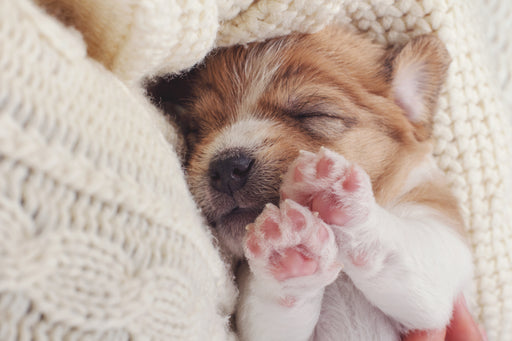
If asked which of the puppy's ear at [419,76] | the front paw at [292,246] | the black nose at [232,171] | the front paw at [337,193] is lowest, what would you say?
the black nose at [232,171]

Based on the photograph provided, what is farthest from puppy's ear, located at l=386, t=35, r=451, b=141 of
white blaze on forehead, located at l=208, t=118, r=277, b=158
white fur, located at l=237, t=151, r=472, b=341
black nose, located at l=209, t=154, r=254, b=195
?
black nose, located at l=209, t=154, r=254, b=195

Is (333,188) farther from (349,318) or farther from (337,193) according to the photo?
(349,318)

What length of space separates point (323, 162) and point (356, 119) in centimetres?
40

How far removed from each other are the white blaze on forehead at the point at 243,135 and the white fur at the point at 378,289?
0.33 m

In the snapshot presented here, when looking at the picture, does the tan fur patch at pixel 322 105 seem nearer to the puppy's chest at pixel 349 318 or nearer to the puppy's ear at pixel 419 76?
the puppy's ear at pixel 419 76

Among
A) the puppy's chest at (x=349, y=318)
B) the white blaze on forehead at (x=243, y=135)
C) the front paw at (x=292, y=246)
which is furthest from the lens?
the puppy's chest at (x=349, y=318)

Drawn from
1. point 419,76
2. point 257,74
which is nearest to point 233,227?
point 257,74

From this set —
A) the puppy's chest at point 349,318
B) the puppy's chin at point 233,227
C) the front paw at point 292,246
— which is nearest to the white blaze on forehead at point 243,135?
the puppy's chin at point 233,227

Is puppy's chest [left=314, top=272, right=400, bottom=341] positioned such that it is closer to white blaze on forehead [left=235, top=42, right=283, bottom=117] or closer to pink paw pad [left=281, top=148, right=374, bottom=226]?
pink paw pad [left=281, top=148, right=374, bottom=226]

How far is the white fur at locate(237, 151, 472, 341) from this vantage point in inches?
43.3

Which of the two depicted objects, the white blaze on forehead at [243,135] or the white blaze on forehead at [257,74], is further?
the white blaze on forehead at [257,74]

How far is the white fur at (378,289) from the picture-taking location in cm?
110

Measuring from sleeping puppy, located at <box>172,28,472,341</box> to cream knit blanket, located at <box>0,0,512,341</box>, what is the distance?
0.50ft

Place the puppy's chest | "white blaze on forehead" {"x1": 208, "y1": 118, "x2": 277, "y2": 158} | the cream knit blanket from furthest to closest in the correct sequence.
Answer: the puppy's chest < "white blaze on forehead" {"x1": 208, "y1": 118, "x2": 277, "y2": 158} < the cream knit blanket
